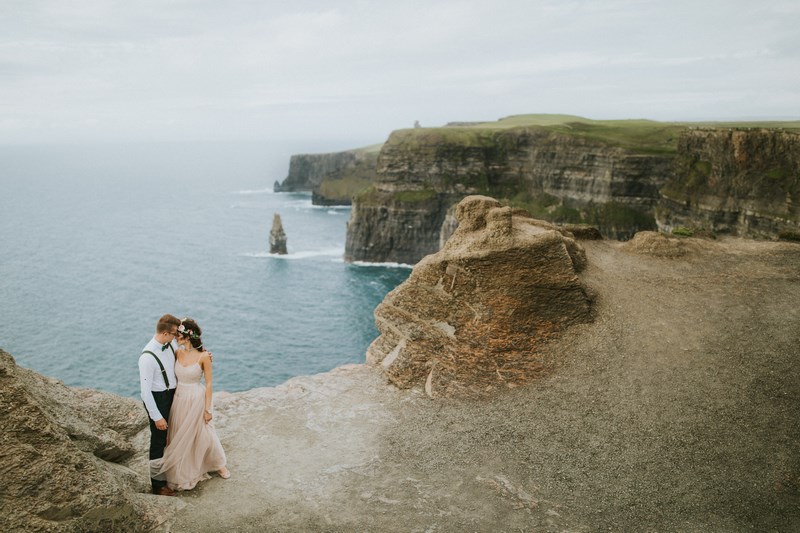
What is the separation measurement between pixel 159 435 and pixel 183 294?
7491 centimetres

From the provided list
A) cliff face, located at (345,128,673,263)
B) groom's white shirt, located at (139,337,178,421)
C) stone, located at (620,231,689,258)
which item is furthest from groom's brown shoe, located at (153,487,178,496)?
cliff face, located at (345,128,673,263)

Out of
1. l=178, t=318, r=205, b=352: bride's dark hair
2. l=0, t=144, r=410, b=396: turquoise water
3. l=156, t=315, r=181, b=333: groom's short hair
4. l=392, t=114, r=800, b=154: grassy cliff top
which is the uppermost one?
l=392, t=114, r=800, b=154: grassy cliff top

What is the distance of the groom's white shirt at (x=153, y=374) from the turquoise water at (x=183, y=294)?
4168cm

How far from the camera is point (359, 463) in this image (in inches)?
496

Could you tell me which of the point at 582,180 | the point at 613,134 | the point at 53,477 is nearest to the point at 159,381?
the point at 53,477

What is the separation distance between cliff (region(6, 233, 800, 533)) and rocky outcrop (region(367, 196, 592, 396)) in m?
0.27

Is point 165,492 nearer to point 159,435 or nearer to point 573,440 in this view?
point 159,435

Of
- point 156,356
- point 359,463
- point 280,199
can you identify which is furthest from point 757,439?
point 280,199

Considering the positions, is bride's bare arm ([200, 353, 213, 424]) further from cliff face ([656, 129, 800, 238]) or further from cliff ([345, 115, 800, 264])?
cliff ([345, 115, 800, 264])

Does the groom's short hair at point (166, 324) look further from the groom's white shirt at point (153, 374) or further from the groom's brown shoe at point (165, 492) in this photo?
the groom's brown shoe at point (165, 492)

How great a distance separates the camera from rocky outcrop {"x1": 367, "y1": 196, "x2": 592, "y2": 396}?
55.1 ft

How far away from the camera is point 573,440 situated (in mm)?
13234

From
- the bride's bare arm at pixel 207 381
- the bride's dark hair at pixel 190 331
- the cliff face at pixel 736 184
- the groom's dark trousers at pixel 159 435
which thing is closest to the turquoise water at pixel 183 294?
the bride's bare arm at pixel 207 381

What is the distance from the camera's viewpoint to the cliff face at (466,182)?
10131 centimetres
